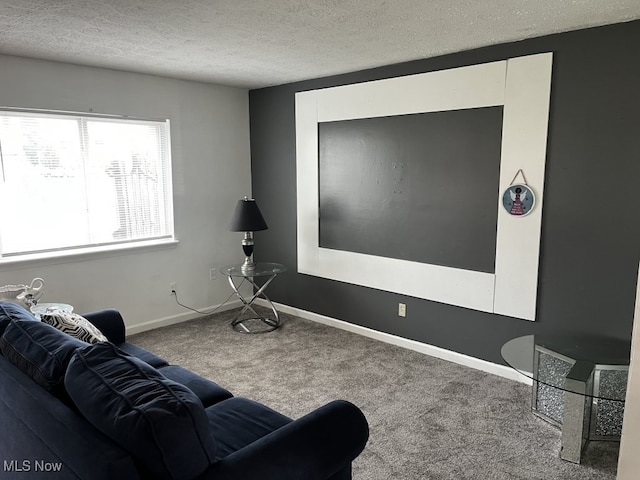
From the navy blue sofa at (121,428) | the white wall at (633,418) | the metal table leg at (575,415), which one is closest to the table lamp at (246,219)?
the navy blue sofa at (121,428)

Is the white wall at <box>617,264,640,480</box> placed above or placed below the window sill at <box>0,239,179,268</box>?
below

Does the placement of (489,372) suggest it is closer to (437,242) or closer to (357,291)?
(437,242)

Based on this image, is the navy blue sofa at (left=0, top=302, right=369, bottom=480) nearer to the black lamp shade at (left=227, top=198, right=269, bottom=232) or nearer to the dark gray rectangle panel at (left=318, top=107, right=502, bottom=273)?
the dark gray rectangle panel at (left=318, top=107, right=502, bottom=273)

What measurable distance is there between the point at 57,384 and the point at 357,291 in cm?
292

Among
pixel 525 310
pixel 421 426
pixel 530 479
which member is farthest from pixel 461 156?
pixel 530 479

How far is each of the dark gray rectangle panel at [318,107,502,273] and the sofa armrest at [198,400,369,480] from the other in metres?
1.99

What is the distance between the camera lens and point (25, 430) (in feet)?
5.42

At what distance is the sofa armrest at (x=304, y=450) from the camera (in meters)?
1.45

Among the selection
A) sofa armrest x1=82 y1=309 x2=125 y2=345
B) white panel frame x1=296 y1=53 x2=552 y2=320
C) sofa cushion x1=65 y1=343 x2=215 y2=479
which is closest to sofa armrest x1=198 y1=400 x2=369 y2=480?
sofa cushion x1=65 y1=343 x2=215 y2=479

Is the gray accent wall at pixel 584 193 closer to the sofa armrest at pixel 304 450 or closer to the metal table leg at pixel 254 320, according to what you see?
the metal table leg at pixel 254 320

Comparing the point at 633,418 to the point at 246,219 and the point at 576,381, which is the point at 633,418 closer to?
the point at 576,381

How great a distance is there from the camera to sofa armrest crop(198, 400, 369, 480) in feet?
4.75

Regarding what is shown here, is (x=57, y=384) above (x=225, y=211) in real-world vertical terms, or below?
below

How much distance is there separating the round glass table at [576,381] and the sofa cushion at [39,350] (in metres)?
2.19
